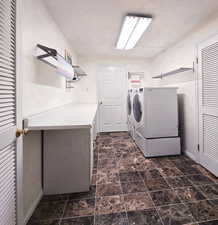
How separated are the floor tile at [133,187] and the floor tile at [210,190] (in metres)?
0.66

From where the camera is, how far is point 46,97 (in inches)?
71.2

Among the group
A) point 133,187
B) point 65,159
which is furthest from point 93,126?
point 133,187

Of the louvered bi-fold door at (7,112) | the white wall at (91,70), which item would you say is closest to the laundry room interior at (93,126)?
the louvered bi-fold door at (7,112)

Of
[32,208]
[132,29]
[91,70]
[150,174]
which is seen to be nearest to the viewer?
[32,208]

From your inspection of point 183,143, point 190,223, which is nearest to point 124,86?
point 183,143

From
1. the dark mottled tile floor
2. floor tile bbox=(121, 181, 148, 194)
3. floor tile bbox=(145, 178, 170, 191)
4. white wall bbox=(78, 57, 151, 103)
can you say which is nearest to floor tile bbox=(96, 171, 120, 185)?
the dark mottled tile floor

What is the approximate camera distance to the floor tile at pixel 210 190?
154cm

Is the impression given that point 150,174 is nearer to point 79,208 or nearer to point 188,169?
Answer: point 188,169

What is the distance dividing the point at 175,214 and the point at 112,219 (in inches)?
23.4

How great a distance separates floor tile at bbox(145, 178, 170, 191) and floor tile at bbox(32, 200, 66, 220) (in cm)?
102

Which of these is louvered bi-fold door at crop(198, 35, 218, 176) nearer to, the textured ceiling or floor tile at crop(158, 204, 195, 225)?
the textured ceiling

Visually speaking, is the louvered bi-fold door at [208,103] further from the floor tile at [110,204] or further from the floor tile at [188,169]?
the floor tile at [110,204]

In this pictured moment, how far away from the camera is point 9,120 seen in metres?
0.82

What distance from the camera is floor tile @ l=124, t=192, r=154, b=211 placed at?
1400 mm
